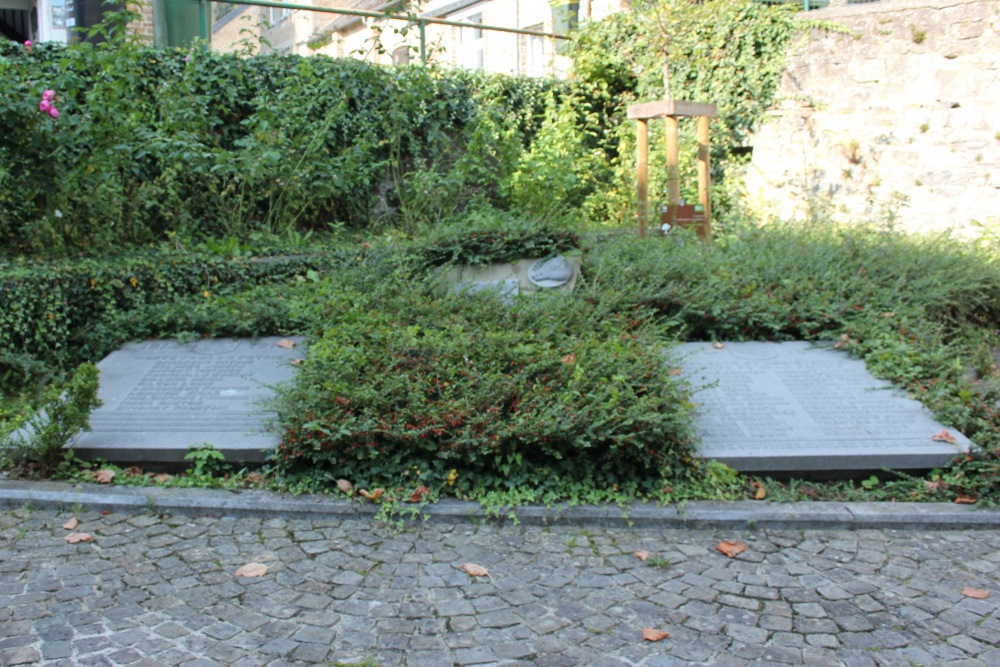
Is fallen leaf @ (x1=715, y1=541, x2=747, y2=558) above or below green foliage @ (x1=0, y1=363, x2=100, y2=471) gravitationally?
below

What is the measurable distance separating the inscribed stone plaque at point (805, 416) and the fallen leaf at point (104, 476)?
2.97m

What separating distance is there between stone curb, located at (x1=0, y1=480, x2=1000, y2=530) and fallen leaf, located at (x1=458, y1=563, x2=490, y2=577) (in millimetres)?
444

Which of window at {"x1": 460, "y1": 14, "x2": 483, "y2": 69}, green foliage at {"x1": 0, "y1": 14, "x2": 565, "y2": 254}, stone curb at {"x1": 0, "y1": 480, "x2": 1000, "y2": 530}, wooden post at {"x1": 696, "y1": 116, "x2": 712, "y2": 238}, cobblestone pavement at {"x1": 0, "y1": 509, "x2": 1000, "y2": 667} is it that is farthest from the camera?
window at {"x1": 460, "y1": 14, "x2": 483, "y2": 69}

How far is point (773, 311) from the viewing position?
20.0ft

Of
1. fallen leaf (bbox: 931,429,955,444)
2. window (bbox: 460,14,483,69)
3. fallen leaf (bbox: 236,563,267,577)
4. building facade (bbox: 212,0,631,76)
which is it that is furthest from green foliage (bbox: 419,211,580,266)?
window (bbox: 460,14,483,69)

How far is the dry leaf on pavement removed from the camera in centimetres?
310

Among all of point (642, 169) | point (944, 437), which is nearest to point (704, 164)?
point (642, 169)

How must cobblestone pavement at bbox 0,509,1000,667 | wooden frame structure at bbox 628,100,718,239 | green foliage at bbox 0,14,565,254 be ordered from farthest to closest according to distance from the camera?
wooden frame structure at bbox 628,100,718,239 → green foliage at bbox 0,14,565,254 → cobblestone pavement at bbox 0,509,1000,667

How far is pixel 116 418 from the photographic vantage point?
16.0ft

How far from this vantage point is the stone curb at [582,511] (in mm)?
4082

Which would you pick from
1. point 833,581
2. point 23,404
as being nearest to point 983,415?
point 833,581

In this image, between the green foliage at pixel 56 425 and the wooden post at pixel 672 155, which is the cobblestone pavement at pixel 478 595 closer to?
the green foliage at pixel 56 425

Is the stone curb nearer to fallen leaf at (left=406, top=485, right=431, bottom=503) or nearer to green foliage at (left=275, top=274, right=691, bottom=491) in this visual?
fallen leaf at (left=406, top=485, right=431, bottom=503)

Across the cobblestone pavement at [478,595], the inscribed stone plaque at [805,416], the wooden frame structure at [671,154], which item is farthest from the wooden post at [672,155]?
the cobblestone pavement at [478,595]
